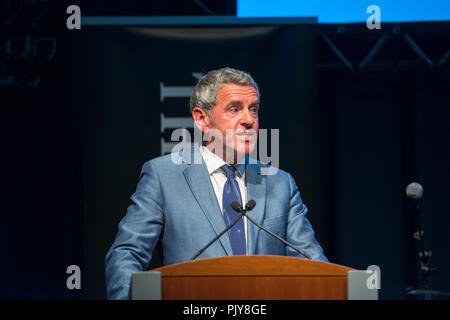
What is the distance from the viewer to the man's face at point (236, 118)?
2273mm

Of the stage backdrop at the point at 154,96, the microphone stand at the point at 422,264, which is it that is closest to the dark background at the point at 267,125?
the stage backdrop at the point at 154,96

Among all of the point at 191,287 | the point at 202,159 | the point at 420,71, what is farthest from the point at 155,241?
the point at 420,71

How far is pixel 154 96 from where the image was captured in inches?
133

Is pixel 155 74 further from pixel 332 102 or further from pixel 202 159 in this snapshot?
pixel 332 102

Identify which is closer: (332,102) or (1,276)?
(1,276)

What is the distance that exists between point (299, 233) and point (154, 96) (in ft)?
4.95

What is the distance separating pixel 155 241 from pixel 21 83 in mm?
2292

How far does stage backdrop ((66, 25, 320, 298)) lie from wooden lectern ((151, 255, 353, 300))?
1.91 m

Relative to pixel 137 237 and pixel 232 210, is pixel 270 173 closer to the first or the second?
pixel 232 210

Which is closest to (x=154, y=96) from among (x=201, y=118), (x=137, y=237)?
(x=201, y=118)

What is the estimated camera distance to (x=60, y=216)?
13.0ft

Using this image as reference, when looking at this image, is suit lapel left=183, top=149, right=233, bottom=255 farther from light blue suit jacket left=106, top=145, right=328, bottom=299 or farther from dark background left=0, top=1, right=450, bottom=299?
dark background left=0, top=1, right=450, bottom=299

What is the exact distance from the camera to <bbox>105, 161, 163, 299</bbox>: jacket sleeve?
6.10 feet
